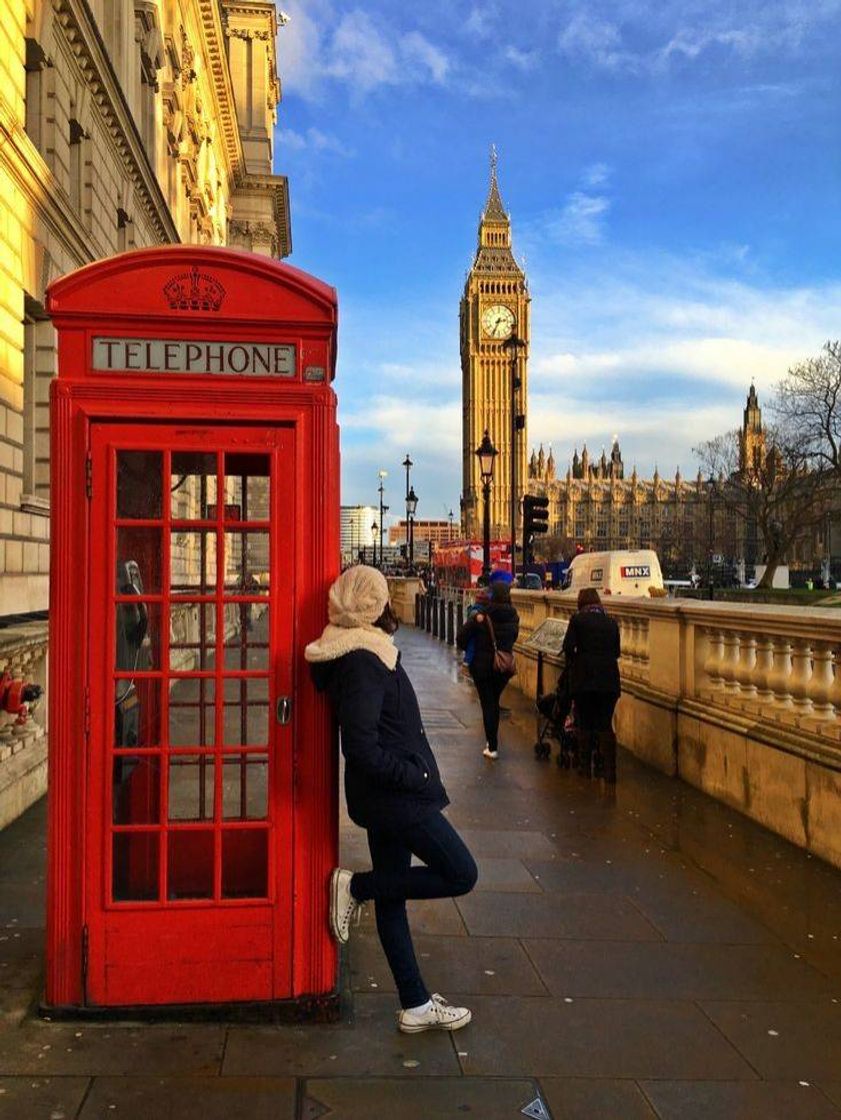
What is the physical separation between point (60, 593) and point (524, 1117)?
2.51 metres

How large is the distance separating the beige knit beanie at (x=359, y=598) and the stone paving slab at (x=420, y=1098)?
162 centimetres

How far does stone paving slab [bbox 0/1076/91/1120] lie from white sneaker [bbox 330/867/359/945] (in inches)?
40.8

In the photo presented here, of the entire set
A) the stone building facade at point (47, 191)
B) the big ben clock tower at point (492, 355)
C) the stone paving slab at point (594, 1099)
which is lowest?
the stone paving slab at point (594, 1099)

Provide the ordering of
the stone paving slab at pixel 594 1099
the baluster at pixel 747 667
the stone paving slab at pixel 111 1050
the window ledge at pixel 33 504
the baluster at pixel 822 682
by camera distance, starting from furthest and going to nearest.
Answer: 1. the window ledge at pixel 33 504
2. the baluster at pixel 747 667
3. the baluster at pixel 822 682
4. the stone paving slab at pixel 111 1050
5. the stone paving slab at pixel 594 1099

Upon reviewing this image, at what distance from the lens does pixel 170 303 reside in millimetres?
A: 4023

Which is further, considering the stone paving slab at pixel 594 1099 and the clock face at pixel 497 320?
the clock face at pixel 497 320

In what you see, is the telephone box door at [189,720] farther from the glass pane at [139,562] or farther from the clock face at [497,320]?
the clock face at [497,320]

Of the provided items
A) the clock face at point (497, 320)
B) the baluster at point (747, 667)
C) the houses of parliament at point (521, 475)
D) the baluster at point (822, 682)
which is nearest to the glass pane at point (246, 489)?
the baluster at point (822, 682)

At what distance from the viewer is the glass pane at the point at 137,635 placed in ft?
13.2

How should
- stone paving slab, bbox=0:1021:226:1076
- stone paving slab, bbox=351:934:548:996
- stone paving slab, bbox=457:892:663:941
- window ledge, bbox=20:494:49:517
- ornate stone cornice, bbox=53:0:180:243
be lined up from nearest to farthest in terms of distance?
1. stone paving slab, bbox=0:1021:226:1076
2. stone paving slab, bbox=351:934:548:996
3. stone paving slab, bbox=457:892:663:941
4. window ledge, bbox=20:494:49:517
5. ornate stone cornice, bbox=53:0:180:243

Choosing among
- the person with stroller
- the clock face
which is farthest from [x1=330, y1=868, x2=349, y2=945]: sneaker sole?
the clock face

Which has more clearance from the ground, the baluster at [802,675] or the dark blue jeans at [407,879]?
the baluster at [802,675]

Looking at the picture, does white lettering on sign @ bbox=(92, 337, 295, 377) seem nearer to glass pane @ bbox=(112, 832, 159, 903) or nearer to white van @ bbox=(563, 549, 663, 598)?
glass pane @ bbox=(112, 832, 159, 903)

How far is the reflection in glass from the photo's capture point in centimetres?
400
